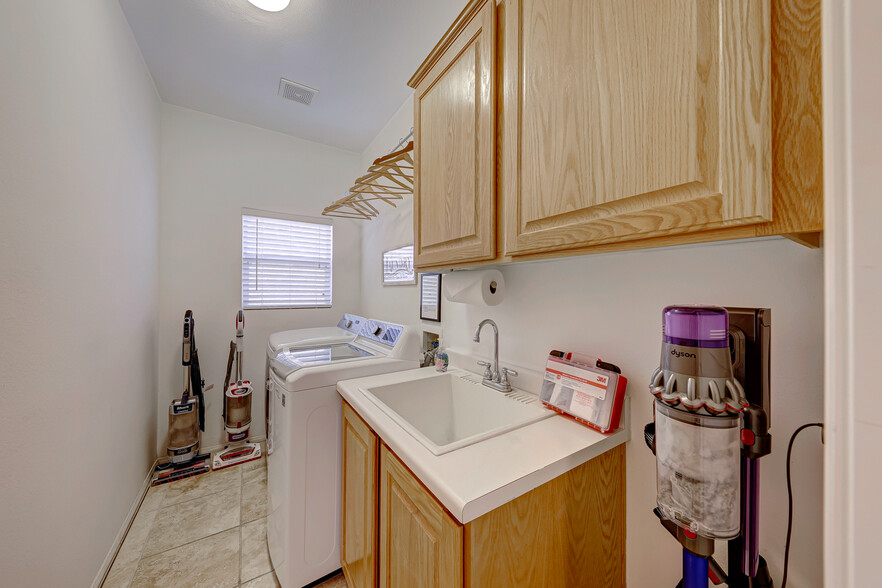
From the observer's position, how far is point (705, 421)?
0.47 metres

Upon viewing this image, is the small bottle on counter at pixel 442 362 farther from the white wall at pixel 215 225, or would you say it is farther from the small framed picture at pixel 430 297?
the white wall at pixel 215 225

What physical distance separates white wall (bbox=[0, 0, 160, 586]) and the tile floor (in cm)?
16

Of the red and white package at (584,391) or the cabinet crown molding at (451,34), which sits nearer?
the red and white package at (584,391)

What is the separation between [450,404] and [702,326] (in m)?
1.19

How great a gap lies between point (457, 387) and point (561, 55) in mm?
1312

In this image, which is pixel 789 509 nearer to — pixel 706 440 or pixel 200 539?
pixel 706 440

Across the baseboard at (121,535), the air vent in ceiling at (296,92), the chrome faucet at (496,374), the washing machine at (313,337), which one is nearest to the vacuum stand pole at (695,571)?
the chrome faucet at (496,374)

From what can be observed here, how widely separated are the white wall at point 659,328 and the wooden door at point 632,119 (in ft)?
1.17

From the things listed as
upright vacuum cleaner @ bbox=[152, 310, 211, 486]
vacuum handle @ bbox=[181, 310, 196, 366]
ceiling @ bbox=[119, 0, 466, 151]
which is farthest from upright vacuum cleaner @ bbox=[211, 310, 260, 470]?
ceiling @ bbox=[119, 0, 466, 151]

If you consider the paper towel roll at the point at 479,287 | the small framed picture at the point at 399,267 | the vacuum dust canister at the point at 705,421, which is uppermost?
the small framed picture at the point at 399,267

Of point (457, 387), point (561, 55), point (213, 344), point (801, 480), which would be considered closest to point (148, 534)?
point (213, 344)

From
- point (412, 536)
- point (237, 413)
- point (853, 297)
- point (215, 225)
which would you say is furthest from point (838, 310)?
point (215, 225)

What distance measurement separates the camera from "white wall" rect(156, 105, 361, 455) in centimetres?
247

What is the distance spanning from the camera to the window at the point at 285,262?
9.18 ft
